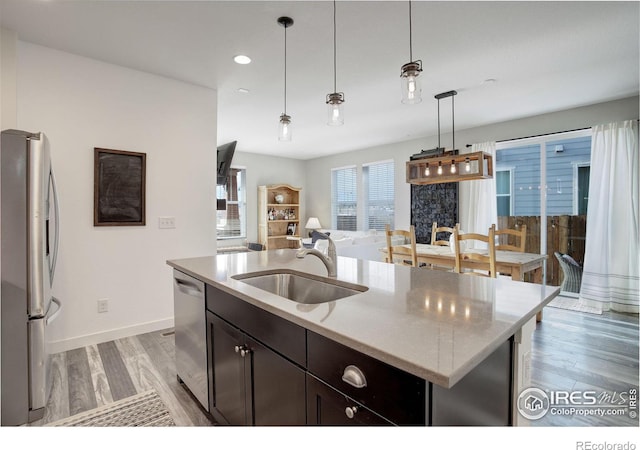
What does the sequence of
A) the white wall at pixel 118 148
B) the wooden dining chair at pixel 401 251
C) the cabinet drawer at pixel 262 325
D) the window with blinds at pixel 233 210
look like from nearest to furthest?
the cabinet drawer at pixel 262 325
the white wall at pixel 118 148
the wooden dining chair at pixel 401 251
the window with blinds at pixel 233 210

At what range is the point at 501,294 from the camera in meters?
1.32

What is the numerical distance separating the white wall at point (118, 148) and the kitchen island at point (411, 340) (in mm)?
1907

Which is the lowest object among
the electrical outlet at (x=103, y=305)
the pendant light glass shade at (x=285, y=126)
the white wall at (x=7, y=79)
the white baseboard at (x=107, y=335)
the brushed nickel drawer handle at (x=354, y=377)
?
the white baseboard at (x=107, y=335)

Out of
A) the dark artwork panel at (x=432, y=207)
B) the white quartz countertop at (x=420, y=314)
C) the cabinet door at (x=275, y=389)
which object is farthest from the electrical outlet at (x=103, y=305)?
the dark artwork panel at (x=432, y=207)

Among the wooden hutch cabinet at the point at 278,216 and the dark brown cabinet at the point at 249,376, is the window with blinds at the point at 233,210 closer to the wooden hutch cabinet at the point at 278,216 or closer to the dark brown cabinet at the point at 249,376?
the wooden hutch cabinet at the point at 278,216

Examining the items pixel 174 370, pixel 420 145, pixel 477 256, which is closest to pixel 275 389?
pixel 174 370

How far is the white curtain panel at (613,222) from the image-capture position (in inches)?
147

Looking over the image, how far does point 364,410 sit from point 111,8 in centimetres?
272

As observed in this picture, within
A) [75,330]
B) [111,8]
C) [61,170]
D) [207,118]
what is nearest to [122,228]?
[61,170]

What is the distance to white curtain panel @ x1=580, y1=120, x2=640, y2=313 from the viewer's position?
3.73m

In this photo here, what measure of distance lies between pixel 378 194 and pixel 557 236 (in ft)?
10.0

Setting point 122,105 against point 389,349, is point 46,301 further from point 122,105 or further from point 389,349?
point 389,349

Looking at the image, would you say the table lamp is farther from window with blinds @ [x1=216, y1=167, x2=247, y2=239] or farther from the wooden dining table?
the wooden dining table

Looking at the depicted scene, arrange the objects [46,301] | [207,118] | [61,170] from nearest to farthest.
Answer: [46,301] < [61,170] < [207,118]
